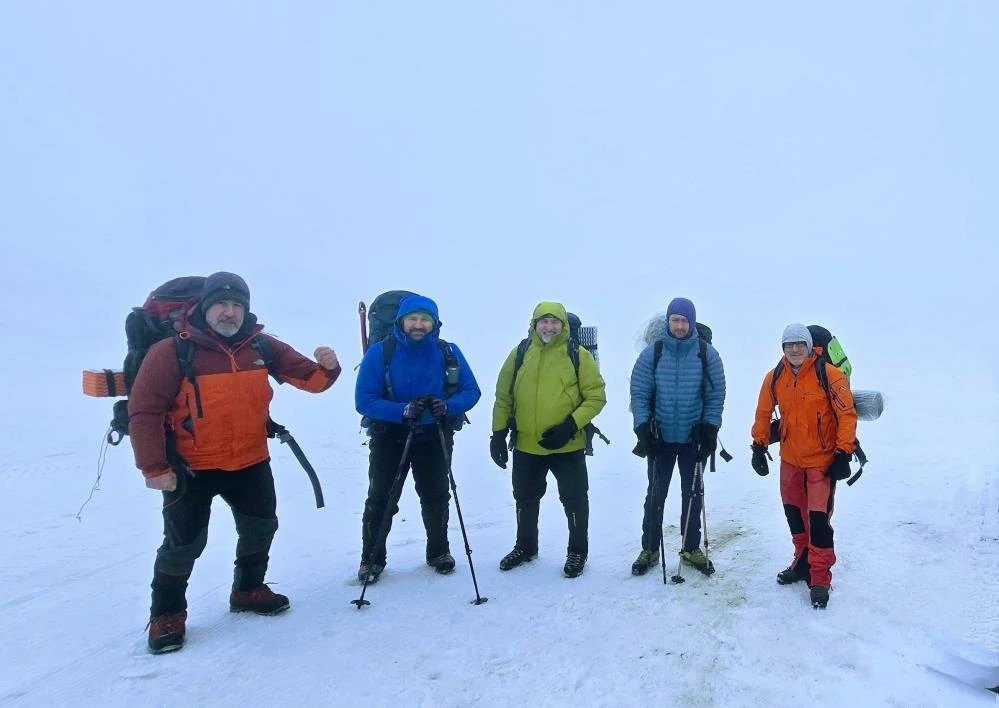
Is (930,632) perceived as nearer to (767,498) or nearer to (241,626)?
(767,498)

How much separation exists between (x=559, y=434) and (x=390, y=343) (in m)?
1.64

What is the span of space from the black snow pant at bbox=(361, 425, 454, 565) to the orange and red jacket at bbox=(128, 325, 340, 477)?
3.34 ft

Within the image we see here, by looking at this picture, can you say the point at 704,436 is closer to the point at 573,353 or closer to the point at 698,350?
the point at 698,350

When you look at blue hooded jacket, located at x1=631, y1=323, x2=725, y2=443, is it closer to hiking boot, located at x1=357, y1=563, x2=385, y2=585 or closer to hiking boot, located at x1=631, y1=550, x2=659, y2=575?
hiking boot, located at x1=631, y1=550, x2=659, y2=575

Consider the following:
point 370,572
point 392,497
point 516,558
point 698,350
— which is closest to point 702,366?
point 698,350

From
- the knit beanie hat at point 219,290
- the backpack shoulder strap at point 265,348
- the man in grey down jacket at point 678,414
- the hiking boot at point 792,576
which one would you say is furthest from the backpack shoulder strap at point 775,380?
the knit beanie hat at point 219,290

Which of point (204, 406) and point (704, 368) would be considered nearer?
point (204, 406)

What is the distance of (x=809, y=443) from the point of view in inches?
199

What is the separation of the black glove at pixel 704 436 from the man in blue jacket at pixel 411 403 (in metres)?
1.88

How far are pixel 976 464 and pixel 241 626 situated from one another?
32.7 feet

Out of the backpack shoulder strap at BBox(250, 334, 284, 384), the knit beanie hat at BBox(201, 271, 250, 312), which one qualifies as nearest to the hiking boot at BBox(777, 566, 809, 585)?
the backpack shoulder strap at BBox(250, 334, 284, 384)

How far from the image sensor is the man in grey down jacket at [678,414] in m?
5.41

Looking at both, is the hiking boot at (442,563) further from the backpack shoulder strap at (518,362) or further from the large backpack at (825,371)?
the large backpack at (825,371)

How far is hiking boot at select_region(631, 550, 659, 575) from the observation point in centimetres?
553
